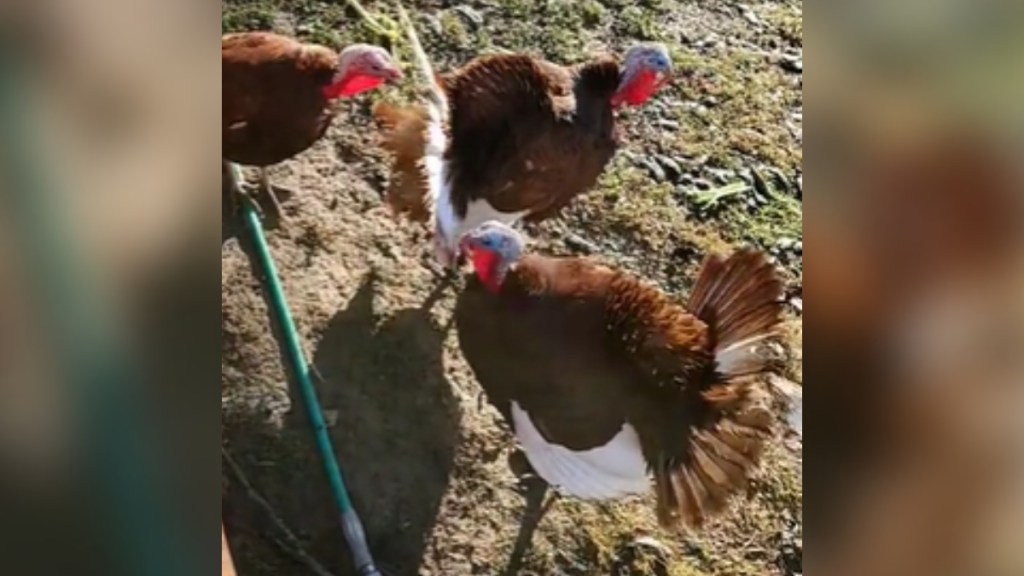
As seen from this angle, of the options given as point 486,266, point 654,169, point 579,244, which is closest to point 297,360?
point 486,266

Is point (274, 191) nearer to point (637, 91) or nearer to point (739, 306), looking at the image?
point (637, 91)

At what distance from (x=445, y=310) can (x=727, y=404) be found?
0.32 meters

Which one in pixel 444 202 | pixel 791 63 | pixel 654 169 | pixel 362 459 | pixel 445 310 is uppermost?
pixel 791 63

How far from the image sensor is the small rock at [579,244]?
119cm

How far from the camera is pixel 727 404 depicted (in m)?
1.15

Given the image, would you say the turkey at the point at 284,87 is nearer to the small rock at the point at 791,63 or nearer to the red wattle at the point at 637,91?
the red wattle at the point at 637,91

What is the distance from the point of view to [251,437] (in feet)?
3.89
